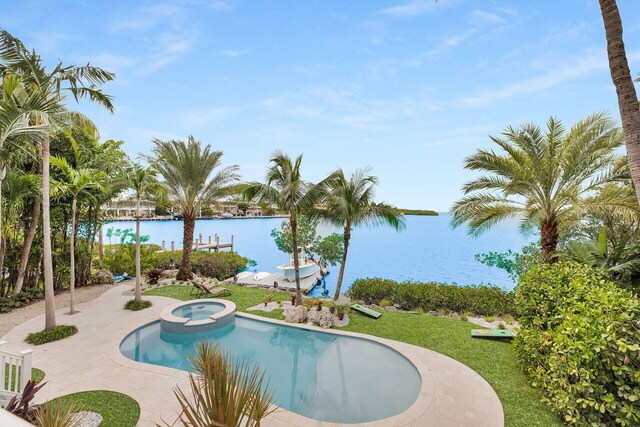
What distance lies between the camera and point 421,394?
6039mm

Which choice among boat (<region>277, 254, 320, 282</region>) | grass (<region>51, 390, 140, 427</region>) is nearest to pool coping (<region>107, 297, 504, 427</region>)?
grass (<region>51, 390, 140, 427</region>)

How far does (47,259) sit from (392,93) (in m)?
16.0

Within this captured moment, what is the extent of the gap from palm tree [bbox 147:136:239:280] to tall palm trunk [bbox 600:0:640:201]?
16.0 meters

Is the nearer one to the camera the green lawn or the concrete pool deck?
the concrete pool deck

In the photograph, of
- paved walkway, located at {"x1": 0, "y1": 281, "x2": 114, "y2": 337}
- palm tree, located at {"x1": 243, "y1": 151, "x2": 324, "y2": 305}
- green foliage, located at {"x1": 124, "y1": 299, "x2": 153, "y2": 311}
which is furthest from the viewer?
palm tree, located at {"x1": 243, "y1": 151, "x2": 324, "y2": 305}

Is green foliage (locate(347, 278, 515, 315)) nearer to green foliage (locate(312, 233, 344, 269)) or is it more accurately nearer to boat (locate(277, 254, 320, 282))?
boat (locate(277, 254, 320, 282))

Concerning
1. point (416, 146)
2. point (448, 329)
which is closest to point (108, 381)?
point (448, 329)

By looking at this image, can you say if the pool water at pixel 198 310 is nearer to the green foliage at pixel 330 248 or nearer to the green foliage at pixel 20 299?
the green foliage at pixel 20 299

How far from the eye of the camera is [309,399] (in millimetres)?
6215

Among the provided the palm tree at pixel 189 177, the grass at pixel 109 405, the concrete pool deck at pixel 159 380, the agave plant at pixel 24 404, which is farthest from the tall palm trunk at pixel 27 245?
the agave plant at pixel 24 404

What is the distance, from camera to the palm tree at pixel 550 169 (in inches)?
369

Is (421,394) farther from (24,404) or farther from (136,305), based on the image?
(136,305)

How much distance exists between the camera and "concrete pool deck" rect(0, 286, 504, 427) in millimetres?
5289

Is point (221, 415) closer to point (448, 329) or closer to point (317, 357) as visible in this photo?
point (317, 357)
